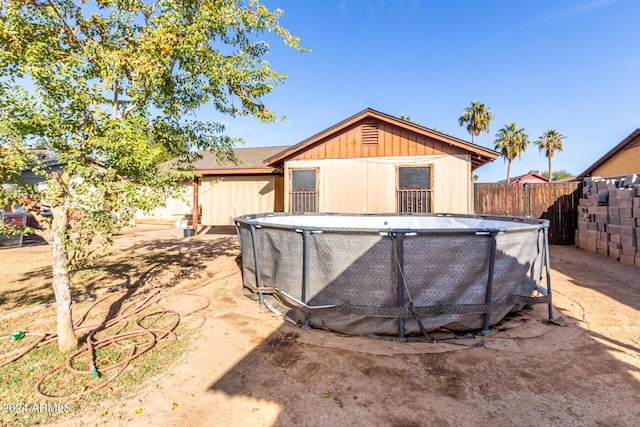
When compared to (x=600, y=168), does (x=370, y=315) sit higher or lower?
lower

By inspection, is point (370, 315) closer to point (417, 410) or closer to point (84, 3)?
point (417, 410)

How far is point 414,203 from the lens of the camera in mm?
9898

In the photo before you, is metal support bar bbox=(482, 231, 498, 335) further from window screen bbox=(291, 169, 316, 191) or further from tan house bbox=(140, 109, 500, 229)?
window screen bbox=(291, 169, 316, 191)

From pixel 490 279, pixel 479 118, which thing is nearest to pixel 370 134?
pixel 490 279

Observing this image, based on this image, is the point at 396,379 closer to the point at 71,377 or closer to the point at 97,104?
the point at 71,377

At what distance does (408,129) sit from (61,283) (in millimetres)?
9740

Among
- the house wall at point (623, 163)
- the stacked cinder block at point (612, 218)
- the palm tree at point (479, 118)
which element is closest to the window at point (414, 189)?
the stacked cinder block at point (612, 218)

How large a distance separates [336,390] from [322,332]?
4.22ft

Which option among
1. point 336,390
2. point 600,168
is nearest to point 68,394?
point 336,390

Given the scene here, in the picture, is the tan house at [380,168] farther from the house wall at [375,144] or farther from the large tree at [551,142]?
the large tree at [551,142]

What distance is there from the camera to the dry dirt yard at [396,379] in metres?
2.44

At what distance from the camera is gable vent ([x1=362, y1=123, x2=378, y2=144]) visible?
33.6 feet

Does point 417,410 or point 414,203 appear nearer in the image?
point 417,410

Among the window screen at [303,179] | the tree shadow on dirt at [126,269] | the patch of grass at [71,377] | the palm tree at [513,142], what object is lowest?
the patch of grass at [71,377]
